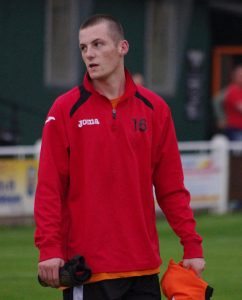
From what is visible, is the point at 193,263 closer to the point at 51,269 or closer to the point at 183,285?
the point at 183,285

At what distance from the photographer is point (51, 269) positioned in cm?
602

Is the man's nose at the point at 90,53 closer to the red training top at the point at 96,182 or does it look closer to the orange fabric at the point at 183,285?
the red training top at the point at 96,182

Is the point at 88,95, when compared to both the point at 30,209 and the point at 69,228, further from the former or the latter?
the point at 30,209

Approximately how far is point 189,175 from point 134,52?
6323mm

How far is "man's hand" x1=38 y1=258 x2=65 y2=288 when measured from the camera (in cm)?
602

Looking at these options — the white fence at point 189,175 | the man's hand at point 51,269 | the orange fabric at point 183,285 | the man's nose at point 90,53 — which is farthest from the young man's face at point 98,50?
the white fence at point 189,175

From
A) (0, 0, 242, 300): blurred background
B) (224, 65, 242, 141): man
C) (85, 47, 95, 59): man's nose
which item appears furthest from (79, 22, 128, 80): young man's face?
(224, 65, 242, 141): man

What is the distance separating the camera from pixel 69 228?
6242mm

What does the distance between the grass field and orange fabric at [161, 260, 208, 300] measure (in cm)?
409

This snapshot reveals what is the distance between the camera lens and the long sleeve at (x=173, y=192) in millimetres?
6406

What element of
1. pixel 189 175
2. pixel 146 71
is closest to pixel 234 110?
pixel 189 175

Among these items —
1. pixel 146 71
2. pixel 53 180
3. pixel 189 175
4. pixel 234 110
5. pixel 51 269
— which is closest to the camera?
pixel 51 269

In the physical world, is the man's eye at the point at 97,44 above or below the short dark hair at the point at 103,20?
below

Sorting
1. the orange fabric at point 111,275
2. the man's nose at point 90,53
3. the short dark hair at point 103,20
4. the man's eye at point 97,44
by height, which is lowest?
the orange fabric at point 111,275
